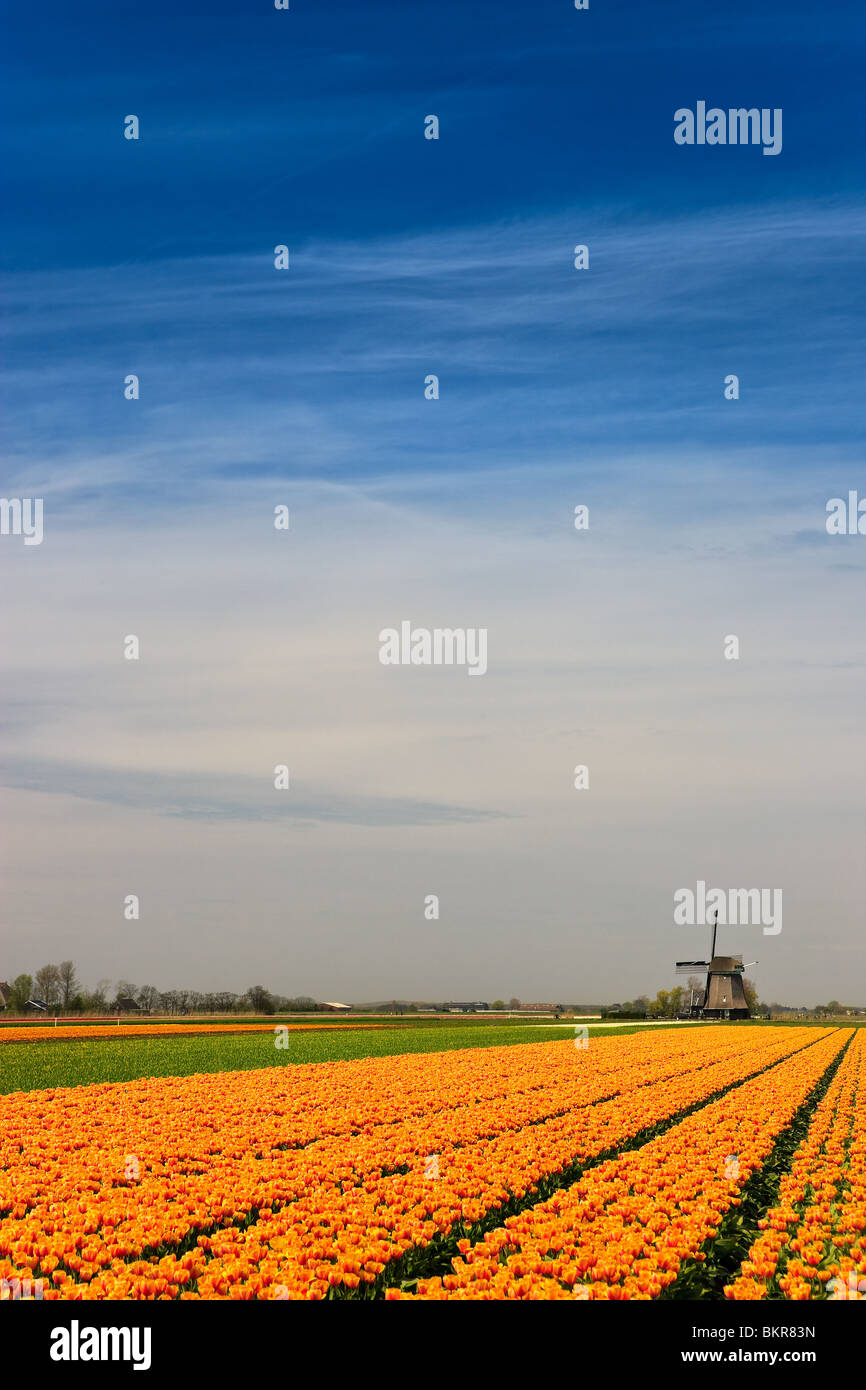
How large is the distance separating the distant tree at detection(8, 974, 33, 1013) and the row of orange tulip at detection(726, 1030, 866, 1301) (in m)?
120

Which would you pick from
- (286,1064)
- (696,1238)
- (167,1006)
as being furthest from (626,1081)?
(167,1006)

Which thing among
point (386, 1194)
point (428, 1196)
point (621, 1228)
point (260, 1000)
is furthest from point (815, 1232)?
point (260, 1000)

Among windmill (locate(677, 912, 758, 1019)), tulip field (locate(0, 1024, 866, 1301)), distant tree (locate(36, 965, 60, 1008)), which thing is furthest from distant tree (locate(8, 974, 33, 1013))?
tulip field (locate(0, 1024, 866, 1301))

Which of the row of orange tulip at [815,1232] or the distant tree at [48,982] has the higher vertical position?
the row of orange tulip at [815,1232]

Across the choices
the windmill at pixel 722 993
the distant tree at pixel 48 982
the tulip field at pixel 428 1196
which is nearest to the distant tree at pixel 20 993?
the distant tree at pixel 48 982

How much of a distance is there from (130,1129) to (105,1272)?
32.1 feet

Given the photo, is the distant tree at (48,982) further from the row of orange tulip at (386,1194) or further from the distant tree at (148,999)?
the row of orange tulip at (386,1194)

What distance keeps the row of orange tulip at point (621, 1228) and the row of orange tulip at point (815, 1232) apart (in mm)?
684

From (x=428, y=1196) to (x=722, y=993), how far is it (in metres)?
113

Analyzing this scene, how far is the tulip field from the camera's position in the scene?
10.5 m

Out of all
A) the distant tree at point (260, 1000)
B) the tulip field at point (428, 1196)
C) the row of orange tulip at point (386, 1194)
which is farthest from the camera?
the distant tree at point (260, 1000)

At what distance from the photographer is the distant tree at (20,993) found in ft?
427

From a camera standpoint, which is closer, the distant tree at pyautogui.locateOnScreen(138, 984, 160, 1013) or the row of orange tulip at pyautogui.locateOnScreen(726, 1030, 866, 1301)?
the row of orange tulip at pyautogui.locateOnScreen(726, 1030, 866, 1301)

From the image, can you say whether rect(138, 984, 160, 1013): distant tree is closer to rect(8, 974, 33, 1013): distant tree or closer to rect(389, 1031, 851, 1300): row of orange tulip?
rect(8, 974, 33, 1013): distant tree
